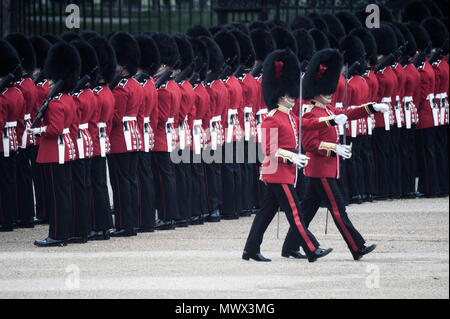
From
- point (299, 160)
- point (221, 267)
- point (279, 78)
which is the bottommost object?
point (221, 267)

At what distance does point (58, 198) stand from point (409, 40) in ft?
14.4

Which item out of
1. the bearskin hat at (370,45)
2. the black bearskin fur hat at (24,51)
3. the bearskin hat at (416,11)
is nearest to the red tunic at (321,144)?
the black bearskin fur hat at (24,51)

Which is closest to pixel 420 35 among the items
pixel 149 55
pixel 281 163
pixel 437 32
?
pixel 437 32

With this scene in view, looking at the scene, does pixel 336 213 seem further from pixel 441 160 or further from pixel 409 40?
pixel 409 40

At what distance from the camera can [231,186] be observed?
36.4ft

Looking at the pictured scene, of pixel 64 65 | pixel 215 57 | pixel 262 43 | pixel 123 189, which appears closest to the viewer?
pixel 64 65

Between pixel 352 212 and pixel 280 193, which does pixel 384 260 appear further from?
pixel 352 212

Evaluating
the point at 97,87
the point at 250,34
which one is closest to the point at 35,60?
the point at 97,87

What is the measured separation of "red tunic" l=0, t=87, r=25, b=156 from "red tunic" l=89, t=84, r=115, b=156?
69cm

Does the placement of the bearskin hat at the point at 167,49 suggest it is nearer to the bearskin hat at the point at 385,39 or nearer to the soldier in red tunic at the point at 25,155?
the soldier in red tunic at the point at 25,155

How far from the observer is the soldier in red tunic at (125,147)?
9992 millimetres

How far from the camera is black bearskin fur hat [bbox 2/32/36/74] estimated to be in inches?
426

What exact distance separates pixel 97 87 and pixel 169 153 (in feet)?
3.01

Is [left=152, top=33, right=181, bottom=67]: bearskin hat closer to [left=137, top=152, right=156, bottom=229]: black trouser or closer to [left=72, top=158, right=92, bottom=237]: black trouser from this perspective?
A: [left=137, top=152, right=156, bottom=229]: black trouser
